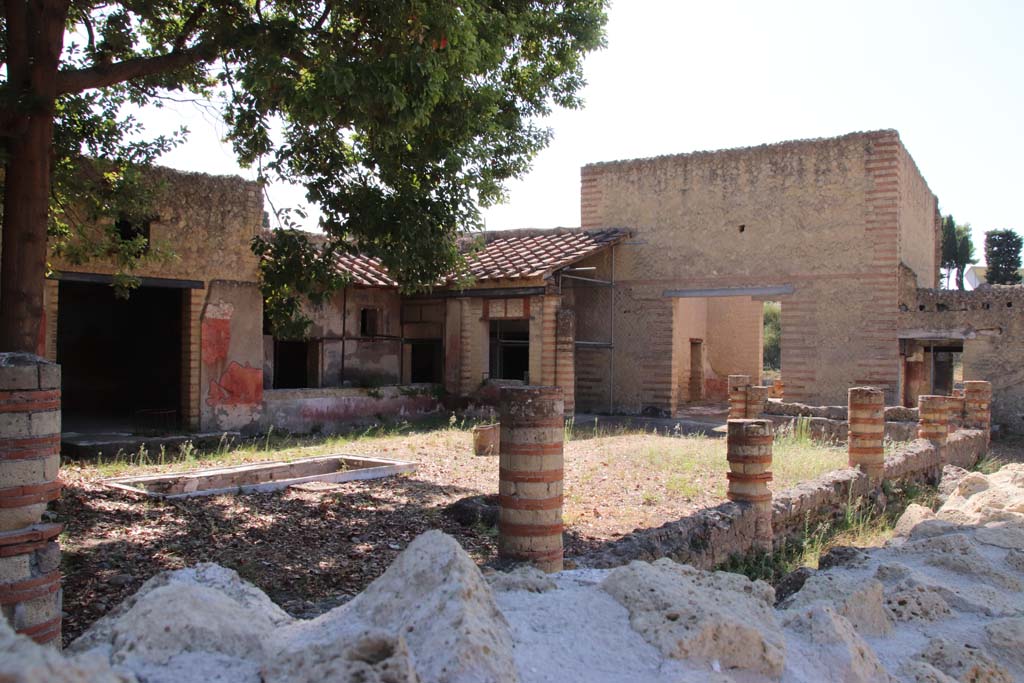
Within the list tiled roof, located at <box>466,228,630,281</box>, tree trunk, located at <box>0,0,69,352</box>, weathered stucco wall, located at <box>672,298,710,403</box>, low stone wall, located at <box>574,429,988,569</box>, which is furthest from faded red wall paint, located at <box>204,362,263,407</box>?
weathered stucco wall, located at <box>672,298,710,403</box>

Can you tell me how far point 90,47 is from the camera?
23.6 feet

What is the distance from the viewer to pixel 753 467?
6.96m

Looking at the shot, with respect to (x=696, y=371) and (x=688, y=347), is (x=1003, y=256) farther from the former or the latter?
(x=688, y=347)

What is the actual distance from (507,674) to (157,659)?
1039mm

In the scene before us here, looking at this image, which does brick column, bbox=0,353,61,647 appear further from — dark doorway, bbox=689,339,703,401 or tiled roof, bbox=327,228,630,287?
dark doorway, bbox=689,339,703,401

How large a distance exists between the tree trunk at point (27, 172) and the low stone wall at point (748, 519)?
4.39 metres

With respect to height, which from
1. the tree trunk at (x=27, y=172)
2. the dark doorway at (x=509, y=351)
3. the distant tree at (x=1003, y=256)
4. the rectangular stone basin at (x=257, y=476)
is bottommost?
the rectangular stone basin at (x=257, y=476)

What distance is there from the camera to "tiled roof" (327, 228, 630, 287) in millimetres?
15805

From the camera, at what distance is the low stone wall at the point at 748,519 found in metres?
5.52

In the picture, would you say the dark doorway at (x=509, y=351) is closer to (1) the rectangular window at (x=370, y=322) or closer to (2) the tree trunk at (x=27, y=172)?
(1) the rectangular window at (x=370, y=322)

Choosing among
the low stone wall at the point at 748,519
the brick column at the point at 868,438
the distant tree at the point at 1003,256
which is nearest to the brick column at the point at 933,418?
the low stone wall at the point at 748,519

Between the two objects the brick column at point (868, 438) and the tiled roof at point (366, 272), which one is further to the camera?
the tiled roof at point (366, 272)

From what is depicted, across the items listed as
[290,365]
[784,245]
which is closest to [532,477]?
[784,245]

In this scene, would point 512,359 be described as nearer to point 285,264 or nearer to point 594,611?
point 285,264
